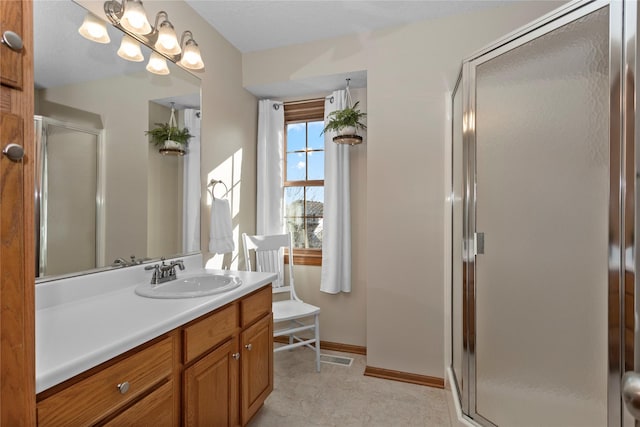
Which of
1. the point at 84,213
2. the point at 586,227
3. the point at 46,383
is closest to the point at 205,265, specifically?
the point at 84,213

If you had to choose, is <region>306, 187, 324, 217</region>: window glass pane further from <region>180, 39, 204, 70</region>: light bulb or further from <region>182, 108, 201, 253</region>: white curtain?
<region>180, 39, 204, 70</region>: light bulb

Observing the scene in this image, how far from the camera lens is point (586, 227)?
104 centimetres

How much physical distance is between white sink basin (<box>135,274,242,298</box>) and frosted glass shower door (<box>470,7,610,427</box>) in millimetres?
1275

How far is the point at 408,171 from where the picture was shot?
85.0 inches

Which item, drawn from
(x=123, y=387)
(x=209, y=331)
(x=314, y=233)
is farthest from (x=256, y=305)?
(x=314, y=233)

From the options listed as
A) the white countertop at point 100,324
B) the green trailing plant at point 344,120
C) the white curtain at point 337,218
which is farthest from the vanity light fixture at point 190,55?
the white countertop at point 100,324

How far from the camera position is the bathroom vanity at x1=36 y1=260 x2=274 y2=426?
75cm

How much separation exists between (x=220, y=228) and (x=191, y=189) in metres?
0.35

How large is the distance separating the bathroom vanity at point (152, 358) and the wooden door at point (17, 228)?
153 millimetres

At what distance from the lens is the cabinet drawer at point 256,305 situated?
1.49m

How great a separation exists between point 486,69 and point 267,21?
1.52 m

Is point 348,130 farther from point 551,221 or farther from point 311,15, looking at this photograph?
point 551,221

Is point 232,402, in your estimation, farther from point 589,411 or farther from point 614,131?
point 614,131

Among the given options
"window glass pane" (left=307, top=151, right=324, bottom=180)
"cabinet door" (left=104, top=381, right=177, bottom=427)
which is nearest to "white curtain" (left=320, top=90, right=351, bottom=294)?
"window glass pane" (left=307, top=151, right=324, bottom=180)
